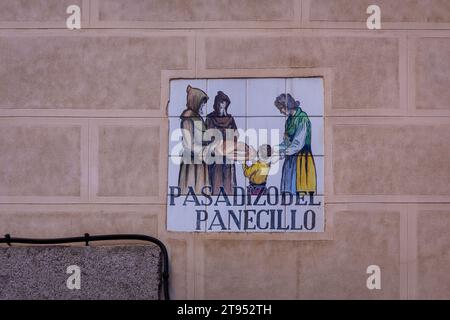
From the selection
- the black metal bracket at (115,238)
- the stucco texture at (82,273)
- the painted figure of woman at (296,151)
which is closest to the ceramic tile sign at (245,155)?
the painted figure of woman at (296,151)

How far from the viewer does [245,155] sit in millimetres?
7211

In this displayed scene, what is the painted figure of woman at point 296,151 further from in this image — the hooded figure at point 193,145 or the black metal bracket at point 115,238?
the black metal bracket at point 115,238

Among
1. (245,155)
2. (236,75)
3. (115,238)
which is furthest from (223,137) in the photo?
(115,238)

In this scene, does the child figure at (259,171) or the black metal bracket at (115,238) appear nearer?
the black metal bracket at (115,238)

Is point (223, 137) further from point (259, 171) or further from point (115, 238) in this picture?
point (115, 238)

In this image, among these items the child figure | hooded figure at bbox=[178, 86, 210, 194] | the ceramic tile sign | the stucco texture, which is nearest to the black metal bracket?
the stucco texture

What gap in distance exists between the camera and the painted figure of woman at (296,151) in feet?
23.5

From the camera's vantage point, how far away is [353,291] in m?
7.08

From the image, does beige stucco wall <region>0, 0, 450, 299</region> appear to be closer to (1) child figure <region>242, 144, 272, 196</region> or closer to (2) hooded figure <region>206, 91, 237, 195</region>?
(2) hooded figure <region>206, 91, 237, 195</region>

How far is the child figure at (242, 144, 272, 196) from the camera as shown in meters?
7.18

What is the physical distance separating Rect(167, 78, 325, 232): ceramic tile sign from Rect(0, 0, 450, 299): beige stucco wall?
0.34 feet

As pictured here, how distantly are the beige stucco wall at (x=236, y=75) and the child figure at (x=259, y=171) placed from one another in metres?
0.44

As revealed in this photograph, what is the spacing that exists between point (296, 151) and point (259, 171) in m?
0.40
